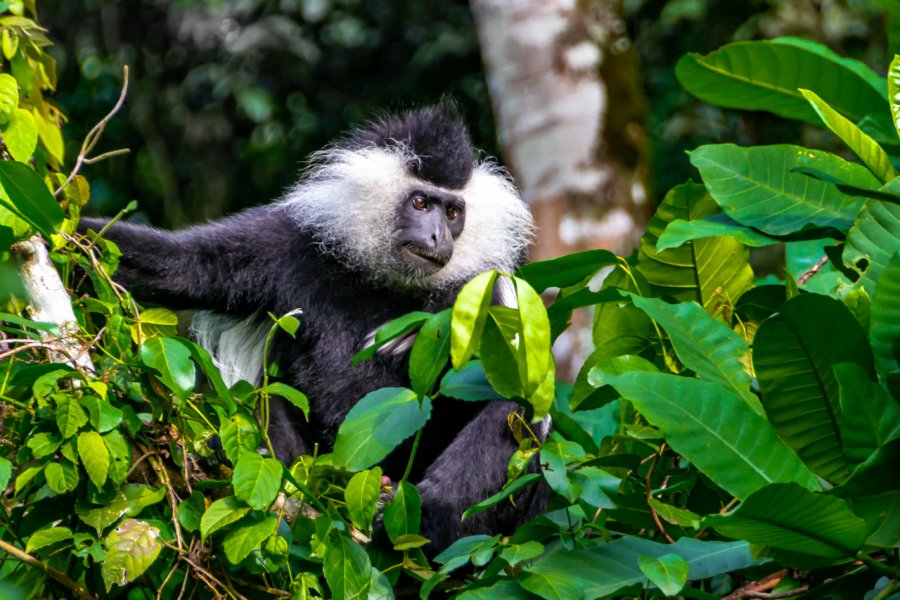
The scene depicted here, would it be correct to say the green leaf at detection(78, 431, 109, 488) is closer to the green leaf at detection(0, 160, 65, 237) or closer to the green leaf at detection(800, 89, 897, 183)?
the green leaf at detection(0, 160, 65, 237)

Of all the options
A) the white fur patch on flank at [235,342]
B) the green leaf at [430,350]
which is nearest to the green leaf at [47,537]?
the green leaf at [430,350]

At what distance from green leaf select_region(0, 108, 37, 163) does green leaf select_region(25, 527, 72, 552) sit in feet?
1.99

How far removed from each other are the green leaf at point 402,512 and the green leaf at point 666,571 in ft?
1.46

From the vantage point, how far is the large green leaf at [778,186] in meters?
1.82

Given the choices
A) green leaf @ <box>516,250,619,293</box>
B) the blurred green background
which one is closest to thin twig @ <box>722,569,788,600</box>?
green leaf @ <box>516,250,619,293</box>

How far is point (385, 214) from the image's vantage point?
341cm

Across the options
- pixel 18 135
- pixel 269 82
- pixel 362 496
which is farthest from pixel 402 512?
pixel 269 82

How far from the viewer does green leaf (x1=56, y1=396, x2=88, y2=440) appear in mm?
1558

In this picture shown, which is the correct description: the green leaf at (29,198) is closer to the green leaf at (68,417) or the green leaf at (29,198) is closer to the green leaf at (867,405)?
the green leaf at (68,417)

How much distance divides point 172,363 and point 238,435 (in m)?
0.16

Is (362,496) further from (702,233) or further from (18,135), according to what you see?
(18,135)

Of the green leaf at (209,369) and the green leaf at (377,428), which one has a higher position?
the green leaf at (209,369)

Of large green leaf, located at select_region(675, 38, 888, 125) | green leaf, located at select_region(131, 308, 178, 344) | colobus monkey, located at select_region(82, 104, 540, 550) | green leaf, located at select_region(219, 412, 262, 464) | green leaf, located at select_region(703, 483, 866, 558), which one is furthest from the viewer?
colobus monkey, located at select_region(82, 104, 540, 550)

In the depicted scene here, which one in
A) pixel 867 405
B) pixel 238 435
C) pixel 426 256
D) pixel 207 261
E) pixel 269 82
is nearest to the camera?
pixel 867 405
